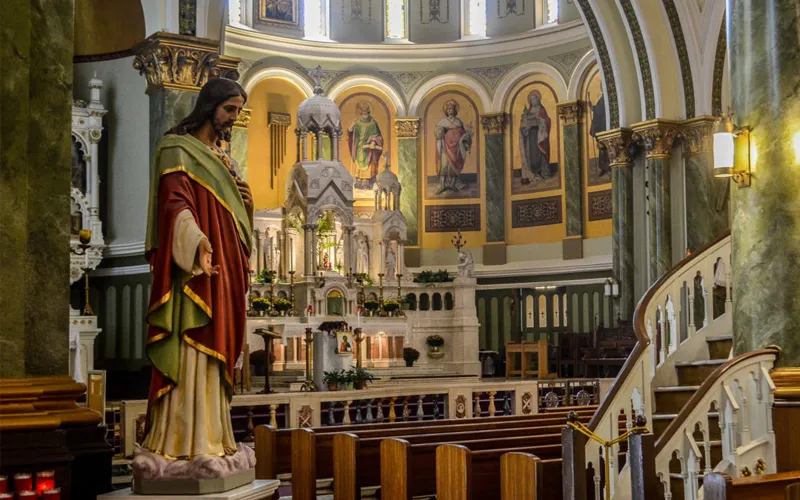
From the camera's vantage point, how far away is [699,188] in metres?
19.6

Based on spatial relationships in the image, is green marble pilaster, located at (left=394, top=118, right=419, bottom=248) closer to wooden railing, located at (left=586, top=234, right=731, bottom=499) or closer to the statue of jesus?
wooden railing, located at (left=586, top=234, right=731, bottom=499)

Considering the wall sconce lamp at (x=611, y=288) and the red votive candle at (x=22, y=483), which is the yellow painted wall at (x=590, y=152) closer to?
the wall sconce lamp at (x=611, y=288)

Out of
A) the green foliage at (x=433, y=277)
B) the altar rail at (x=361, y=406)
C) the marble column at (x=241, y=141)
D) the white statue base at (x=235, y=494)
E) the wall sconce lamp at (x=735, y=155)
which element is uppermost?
the marble column at (x=241, y=141)

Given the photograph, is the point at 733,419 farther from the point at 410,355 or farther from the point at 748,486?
the point at 410,355

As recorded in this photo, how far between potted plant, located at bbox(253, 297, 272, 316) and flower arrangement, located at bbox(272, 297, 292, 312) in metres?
0.14

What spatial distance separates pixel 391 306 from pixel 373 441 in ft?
39.4

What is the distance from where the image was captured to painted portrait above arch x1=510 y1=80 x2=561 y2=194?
80.6 feet

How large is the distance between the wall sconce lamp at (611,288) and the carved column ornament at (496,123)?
582cm

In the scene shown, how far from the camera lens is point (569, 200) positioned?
942 inches

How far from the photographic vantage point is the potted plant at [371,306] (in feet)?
65.4

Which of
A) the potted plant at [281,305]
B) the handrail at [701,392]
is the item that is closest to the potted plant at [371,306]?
the potted plant at [281,305]

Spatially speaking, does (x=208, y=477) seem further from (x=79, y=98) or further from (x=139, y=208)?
(x=79, y=98)

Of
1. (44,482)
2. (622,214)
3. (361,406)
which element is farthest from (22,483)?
(622,214)

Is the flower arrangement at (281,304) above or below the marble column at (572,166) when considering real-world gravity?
below
